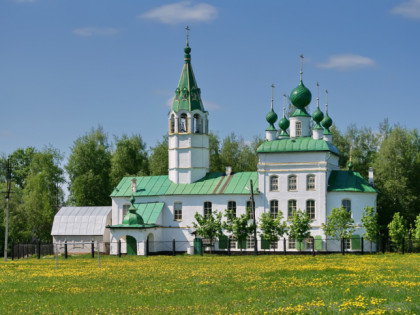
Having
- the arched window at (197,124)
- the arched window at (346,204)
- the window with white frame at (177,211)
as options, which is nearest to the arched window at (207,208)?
the window with white frame at (177,211)

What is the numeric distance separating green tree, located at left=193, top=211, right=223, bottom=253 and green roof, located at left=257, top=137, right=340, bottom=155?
6480 millimetres

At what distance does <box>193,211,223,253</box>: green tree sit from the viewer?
53406 mm

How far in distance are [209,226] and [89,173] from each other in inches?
1090

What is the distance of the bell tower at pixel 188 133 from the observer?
5719 cm

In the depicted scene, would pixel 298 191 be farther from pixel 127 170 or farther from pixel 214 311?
pixel 214 311

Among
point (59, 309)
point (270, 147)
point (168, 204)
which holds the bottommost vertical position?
point (59, 309)

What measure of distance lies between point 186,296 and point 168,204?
118ft

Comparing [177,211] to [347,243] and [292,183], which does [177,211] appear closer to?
[292,183]

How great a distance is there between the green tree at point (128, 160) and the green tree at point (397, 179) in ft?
90.3

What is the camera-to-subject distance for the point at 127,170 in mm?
79438

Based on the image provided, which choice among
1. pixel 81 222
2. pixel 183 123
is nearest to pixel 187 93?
pixel 183 123

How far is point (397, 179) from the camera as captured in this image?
62.8 meters

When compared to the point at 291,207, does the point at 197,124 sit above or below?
above

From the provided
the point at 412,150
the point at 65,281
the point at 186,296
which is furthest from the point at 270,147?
the point at 186,296
